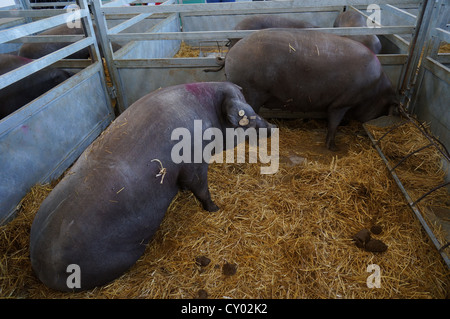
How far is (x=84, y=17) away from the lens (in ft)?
13.7

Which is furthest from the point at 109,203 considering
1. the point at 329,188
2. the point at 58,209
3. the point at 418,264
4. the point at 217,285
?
the point at 418,264

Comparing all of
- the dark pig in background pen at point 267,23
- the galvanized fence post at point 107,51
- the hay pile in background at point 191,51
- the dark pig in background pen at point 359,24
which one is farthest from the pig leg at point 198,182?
the hay pile in background at point 191,51

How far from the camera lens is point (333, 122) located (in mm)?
4238

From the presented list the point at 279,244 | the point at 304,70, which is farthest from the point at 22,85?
the point at 279,244

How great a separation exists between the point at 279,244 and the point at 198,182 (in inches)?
35.6

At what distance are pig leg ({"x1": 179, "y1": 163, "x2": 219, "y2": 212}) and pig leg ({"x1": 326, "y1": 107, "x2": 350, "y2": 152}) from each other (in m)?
1.96

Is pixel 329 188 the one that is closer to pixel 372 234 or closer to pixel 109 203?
pixel 372 234

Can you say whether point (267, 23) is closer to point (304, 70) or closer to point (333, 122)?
point (304, 70)

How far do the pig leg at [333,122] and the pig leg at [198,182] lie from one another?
1965mm

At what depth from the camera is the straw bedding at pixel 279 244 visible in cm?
240

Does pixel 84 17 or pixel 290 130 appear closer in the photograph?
pixel 84 17

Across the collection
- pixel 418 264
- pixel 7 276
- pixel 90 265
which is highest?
pixel 90 265

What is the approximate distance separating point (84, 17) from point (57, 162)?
2.00 m

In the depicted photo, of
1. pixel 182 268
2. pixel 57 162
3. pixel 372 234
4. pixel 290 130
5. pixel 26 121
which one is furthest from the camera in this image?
pixel 290 130
